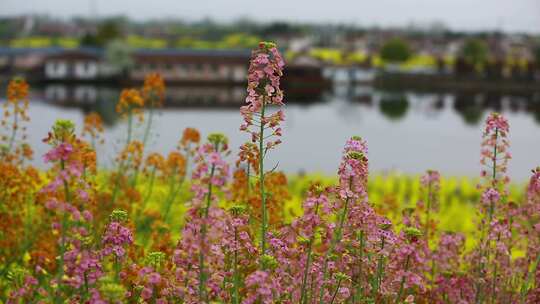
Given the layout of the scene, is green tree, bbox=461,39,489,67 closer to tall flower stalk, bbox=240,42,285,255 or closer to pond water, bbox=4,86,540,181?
pond water, bbox=4,86,540,181

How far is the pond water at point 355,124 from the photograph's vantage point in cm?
3256

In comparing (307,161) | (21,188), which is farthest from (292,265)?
(307,161)

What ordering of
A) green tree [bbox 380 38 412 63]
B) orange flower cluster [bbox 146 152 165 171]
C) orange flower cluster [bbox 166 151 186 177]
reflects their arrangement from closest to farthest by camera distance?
orange flower cluster [bbox 146 152 165 171], orange flower cluster [bbox 166 151 186 177], green tree [bbox 380 38 412 63]

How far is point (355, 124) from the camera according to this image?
49.2 meters

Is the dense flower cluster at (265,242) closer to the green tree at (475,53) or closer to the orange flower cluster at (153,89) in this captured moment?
the orange flower cluster at (153,89)

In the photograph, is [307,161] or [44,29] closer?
[307,161]

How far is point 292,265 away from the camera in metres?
4.84

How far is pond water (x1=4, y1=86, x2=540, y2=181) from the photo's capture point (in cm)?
3256

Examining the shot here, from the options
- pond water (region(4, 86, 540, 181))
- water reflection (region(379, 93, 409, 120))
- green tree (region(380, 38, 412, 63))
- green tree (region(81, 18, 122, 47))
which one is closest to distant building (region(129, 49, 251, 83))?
pond water (region(4, 86, 540, 181))

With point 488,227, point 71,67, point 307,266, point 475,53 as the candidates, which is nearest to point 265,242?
point 307,266

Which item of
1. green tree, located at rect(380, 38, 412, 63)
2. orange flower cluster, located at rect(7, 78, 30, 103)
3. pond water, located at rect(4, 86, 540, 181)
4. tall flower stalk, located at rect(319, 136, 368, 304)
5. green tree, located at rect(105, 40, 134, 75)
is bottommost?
pond water, located at rect(4, 86, 540, 181)

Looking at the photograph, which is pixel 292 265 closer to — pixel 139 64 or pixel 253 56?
pixel 253 56

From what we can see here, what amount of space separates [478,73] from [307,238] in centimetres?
9754

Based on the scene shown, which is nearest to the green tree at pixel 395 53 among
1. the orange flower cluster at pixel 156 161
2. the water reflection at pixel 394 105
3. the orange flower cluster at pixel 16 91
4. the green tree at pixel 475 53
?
the green tree at pixel 475 53
